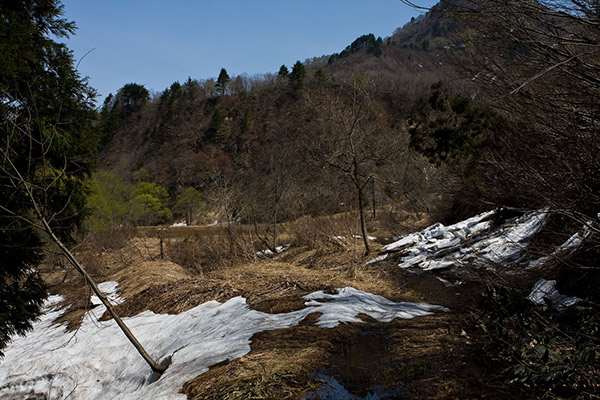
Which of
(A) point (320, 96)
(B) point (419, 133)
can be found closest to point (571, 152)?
(A) point (320, 96)

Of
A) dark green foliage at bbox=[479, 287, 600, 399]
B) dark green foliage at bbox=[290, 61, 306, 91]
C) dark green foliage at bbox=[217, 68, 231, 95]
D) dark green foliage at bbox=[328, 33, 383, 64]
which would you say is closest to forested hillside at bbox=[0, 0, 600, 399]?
dark green foliage at bbox=[479, 287, 600, 399]

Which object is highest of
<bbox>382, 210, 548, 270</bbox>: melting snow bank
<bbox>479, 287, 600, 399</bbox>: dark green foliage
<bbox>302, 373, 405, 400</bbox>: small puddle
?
<bbox>479, 287, 600, 399</bbox>: dark green foliage

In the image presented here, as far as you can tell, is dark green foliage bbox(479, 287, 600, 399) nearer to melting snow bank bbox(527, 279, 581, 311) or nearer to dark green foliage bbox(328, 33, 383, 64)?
melting snow bank bbox(527, 279, 581, 311)

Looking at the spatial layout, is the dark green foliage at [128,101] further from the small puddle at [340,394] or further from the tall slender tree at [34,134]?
the small puddle at [340,394]

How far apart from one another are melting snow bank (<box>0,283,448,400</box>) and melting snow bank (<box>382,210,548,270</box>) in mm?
2706

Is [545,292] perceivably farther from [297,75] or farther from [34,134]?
[297,75]

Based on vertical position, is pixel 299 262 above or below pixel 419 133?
below

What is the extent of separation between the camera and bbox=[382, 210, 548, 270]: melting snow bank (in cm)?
691

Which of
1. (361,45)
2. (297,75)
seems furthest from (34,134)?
(361,45)

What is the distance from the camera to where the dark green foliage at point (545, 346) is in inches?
89.5

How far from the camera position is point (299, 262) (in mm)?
11016

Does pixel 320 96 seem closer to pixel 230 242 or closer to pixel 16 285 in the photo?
pixel 230 242

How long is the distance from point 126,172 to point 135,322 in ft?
246

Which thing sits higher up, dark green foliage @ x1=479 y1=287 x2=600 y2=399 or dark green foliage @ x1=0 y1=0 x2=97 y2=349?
dark green foliage @ x1=0 y1=0 x2=97 y2=349
